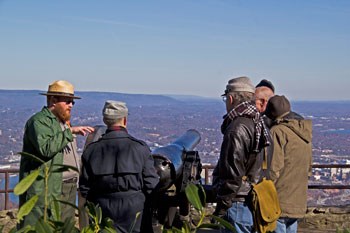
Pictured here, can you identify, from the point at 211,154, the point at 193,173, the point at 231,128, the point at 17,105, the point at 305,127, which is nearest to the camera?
the point at 231,128

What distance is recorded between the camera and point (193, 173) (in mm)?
5520

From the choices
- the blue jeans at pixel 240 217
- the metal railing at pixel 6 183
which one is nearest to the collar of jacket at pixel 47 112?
the blue jeans at pixel 240 217

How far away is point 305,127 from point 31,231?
12.4 feet

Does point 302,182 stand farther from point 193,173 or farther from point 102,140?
point 102,140

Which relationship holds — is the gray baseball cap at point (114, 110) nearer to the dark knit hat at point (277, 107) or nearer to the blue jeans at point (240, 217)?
the blue jeans at point (240, 217)

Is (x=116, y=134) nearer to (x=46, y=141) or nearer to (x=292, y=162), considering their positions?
(x=46, y=141)

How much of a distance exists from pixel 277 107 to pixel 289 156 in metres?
0.38

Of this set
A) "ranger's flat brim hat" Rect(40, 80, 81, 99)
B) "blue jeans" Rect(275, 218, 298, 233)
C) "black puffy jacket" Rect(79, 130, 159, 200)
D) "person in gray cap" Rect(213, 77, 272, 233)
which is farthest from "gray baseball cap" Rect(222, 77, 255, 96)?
"ranger's flat brim hat" Rect(40, 80, 81, 99)

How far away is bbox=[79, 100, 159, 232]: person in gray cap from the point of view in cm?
444

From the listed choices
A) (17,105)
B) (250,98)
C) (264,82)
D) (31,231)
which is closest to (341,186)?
(264,82)

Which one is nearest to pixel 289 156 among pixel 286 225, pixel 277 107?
pixel 277 107

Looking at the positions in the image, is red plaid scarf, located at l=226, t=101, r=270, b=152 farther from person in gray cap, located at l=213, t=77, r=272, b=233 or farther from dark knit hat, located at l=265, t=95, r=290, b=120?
dark knit hat, located at l=265, t=95, r=290, b=120

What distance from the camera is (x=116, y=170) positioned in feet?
14.5

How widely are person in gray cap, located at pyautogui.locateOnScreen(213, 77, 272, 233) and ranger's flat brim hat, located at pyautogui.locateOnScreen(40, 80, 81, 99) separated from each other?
137 centimetres
